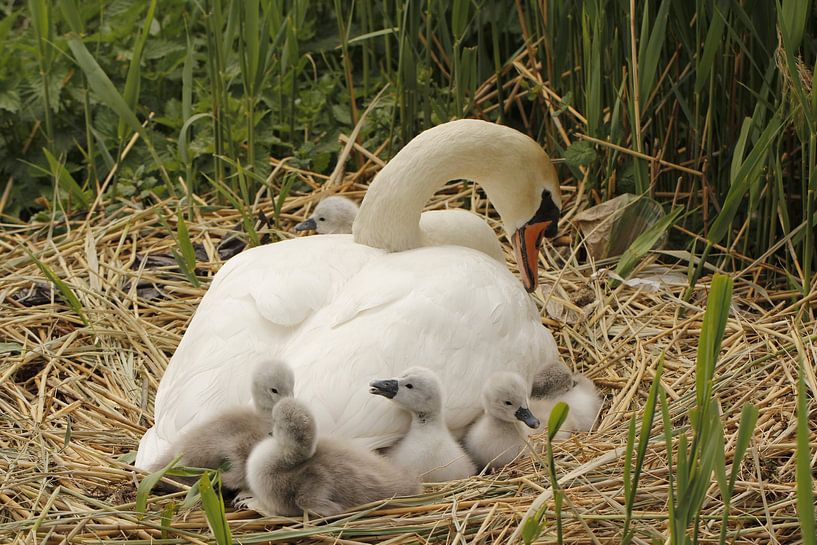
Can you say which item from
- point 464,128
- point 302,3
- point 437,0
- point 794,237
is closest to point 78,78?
point 302,3

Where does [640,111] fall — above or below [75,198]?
above

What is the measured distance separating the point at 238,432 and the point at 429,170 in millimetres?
1230

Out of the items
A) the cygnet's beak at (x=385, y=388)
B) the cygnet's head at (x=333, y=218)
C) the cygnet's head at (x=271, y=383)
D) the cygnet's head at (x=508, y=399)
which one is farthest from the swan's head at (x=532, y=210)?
the cygnet's head at (x=271, y=383)

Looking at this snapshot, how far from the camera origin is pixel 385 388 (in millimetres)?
2885

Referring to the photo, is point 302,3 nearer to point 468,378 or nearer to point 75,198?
point 75,198

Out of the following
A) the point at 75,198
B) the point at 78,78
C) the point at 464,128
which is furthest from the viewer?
the point at 78,78

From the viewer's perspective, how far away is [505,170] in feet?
12.5

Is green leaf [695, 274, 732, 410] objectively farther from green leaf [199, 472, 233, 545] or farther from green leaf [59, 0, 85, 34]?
green leaf [59, 0, 85, 34]

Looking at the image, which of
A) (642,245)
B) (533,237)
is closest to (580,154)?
(642,245)

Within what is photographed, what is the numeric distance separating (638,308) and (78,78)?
2903 mm

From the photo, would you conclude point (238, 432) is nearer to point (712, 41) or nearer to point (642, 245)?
point (642, 245)

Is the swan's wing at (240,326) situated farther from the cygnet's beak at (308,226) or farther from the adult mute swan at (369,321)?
the cygnet's beak at (308,226)

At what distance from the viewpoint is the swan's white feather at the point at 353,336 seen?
9.80 feet

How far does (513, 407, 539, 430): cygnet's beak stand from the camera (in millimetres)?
3035
